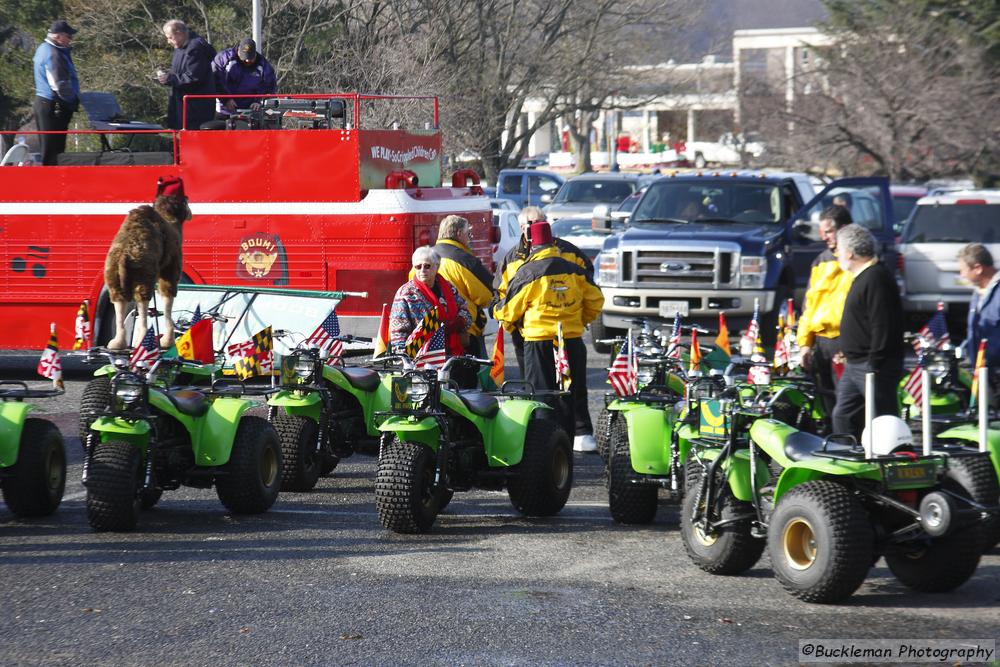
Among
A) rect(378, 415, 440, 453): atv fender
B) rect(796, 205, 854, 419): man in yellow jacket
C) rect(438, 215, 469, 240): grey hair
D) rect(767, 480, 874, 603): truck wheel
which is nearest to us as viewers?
rect(767, 480, 874, 603): truck wheel

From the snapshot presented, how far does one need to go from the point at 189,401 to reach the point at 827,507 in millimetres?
4040

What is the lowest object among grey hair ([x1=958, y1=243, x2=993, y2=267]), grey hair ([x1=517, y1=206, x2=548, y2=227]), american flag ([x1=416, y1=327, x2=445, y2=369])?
american flag ([x1=416, y1=327, x2=445, y2=369])

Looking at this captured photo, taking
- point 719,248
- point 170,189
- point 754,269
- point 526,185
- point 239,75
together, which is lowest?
point 754,269

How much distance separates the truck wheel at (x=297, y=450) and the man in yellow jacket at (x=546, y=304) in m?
1.72

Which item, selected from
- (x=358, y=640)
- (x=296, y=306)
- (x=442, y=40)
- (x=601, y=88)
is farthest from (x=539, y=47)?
(x=358, y=640)

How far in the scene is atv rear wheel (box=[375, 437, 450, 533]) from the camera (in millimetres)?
8344

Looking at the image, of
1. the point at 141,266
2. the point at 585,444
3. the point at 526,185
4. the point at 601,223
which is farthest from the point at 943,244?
the point at 526,185

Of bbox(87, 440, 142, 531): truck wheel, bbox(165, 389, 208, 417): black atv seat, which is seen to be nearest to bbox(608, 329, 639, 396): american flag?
bbox(165, 389, 208, 417): black atv seat

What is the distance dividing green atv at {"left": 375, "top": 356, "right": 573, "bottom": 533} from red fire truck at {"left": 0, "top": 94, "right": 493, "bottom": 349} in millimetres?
5396

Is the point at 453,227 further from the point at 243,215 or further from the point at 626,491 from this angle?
the point at 243,215

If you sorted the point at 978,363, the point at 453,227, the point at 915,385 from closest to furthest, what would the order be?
the point at 978,363 < the point at 915,385 < the point at 453,227

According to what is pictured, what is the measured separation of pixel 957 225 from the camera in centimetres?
1953

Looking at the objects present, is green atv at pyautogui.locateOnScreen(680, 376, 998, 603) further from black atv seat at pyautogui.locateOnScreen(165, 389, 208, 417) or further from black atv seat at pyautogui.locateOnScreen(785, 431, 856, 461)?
black atv seat at pyautogui.locateOnScreen(165, 389, 208, 417)

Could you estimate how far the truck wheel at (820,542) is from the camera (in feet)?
22.1
